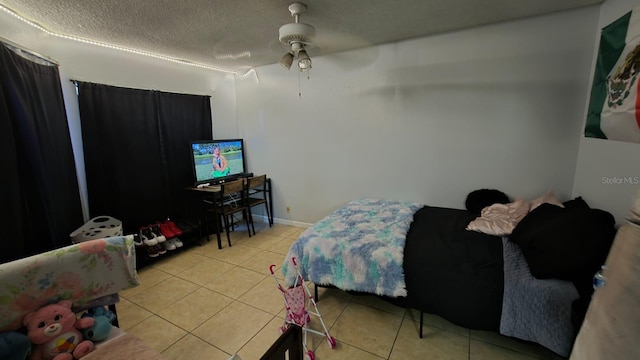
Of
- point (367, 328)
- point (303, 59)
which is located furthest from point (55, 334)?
point (303, 59)

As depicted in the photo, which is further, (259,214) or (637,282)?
(259,214)

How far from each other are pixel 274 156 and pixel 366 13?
95.2 inches

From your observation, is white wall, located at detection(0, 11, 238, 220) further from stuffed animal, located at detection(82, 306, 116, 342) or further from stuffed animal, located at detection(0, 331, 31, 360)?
stuffed animal, located at detection(0, 331, 31, 360)

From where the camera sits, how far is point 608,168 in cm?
188

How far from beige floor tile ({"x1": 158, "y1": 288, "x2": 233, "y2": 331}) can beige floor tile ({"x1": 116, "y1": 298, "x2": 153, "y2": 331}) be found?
0.46 ft

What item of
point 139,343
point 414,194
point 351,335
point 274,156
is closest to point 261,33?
point 274,156

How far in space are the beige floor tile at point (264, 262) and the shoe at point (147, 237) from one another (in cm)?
105

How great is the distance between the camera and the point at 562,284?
1.40 m

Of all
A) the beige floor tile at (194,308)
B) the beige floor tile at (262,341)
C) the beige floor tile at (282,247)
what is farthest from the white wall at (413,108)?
the beige floor tile at (262,341)

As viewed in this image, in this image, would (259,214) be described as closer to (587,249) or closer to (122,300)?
(122,300)

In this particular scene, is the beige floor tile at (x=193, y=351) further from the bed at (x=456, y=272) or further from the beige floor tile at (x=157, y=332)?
the bed at (x=456, y=272)

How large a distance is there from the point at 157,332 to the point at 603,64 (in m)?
4.03

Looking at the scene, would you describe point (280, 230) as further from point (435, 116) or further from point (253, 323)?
point (435, 116)

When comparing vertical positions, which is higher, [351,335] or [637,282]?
[637,282]
